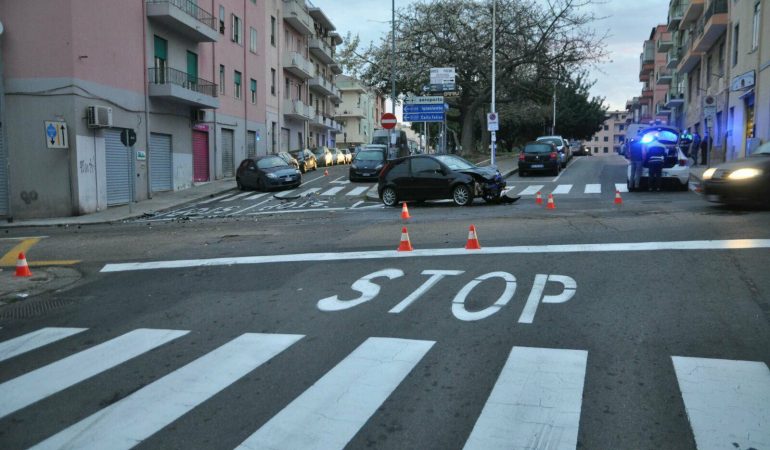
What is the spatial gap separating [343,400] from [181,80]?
26617 millimetres

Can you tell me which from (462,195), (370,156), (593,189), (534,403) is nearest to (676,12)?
(370,156)

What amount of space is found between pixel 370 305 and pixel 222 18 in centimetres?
3039

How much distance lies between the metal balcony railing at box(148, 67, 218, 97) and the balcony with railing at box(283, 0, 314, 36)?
1632 cm

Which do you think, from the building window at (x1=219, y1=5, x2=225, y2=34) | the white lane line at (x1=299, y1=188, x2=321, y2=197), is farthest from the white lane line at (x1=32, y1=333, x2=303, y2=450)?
the building window at (x1=219, y1=5, x2=225, y2=34)

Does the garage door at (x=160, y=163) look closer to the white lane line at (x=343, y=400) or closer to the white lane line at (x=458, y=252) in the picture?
the white lane line at (x=458, y=252)

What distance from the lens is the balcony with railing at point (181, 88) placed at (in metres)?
25.4

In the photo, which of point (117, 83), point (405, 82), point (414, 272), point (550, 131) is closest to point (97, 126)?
point (117, 83)

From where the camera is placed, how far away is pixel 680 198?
17.2 metres

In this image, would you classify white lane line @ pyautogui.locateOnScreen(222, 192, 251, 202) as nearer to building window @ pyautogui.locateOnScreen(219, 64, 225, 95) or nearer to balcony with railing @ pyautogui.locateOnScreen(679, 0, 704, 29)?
building window @ pyautogui.locateOnScreen(219, 64, 225, 95)

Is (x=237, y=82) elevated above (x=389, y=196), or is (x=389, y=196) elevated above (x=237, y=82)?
(x=237, y=82)

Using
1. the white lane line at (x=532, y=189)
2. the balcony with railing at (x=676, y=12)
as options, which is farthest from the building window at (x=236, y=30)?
the balcony with railing at (x=676, y=12)

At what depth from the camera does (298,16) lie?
46219 mm

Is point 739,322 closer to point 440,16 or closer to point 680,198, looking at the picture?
point 680,198

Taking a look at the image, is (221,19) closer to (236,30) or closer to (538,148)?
(236,30)
